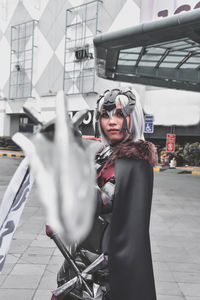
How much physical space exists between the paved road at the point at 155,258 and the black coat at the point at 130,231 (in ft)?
3.65

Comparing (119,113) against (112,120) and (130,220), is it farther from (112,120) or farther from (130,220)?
(130,220)

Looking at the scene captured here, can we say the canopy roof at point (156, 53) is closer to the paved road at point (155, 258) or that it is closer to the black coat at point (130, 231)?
the paved road at point (155, 258)

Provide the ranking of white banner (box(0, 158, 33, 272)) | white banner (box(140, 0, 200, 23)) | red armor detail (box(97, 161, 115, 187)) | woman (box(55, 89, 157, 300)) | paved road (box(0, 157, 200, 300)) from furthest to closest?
white banner (box(140, 0, 200, 23)), paved road (box(0, 157, 200, 300)), red armor detail (box(97, 161, 115, 187)), woman (box(55, 89, 157, 300)), white banner (box(0, 158, 33, 272))

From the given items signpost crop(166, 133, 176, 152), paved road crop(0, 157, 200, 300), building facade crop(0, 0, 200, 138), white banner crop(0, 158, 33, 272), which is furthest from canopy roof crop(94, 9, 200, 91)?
white banner crop(0, 158, 33, 272)

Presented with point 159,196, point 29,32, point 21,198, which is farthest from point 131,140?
point 29,32

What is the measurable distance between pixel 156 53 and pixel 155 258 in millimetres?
7713

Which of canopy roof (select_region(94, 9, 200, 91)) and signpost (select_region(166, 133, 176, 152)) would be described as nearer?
canopy roof (select_region(94, 9, 200, 91))

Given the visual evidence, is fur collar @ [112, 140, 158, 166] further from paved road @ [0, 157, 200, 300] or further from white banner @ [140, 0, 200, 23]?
white banner @ [140, 0, 200, 23]

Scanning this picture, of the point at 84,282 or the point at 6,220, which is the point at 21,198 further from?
the point at 84,282

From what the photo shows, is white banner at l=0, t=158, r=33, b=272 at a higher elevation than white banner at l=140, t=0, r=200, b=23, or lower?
lower

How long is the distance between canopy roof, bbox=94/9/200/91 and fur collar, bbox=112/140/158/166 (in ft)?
21.4

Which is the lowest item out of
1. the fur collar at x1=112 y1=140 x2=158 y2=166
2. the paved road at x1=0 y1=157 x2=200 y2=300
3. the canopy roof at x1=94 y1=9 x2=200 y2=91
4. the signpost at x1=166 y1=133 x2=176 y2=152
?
the paved road at x1=0 y1=157 x2=200 y2=300

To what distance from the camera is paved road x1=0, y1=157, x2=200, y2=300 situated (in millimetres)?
3115

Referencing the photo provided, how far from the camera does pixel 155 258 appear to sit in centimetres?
403
